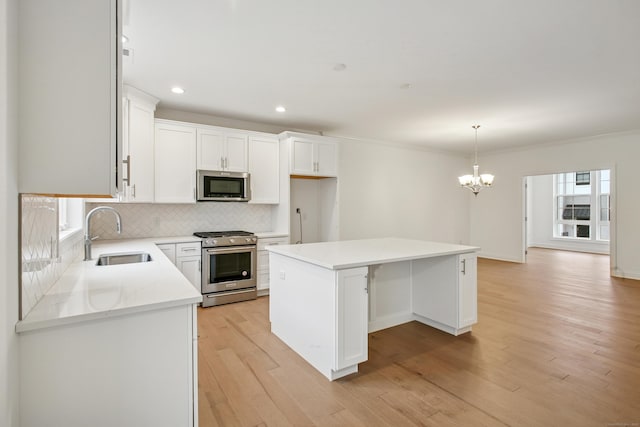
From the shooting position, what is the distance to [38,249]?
1382mm

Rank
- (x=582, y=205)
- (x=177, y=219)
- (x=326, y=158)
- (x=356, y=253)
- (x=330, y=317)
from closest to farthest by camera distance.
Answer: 1. (x=330, y=317)
2. (x=356, y=253)
3. (x=177, y=219)
4. (x=326, y=158)
5. (x=582, y=205)

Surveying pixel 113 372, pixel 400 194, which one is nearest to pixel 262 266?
pixel 113 372

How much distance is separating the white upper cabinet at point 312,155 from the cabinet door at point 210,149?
94cm

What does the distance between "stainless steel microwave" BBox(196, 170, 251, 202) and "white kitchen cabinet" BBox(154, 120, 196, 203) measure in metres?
0.11

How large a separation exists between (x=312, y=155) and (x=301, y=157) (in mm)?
199

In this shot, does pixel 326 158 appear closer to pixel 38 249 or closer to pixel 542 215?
pixel 38 249

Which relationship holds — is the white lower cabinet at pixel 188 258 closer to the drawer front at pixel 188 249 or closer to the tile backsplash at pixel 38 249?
the drawer front at pixel 188 249

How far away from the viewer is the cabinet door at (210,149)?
4203 millimetres

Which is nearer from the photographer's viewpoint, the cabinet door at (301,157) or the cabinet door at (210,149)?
the cabinet door at (210,149)

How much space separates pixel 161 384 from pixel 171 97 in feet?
11.3

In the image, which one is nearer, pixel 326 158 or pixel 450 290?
pixel 450 290

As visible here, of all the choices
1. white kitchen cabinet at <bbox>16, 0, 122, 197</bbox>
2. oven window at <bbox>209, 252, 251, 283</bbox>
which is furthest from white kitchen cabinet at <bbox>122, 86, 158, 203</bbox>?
white kitchen cabinet at <bbox>16, 0, 122, 197</bbox>

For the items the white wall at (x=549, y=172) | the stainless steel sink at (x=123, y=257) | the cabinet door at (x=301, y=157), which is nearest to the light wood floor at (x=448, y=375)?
the stainless steel sink at (x=123, y=257)

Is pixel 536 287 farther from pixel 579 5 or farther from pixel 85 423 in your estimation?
pixel 85 423
